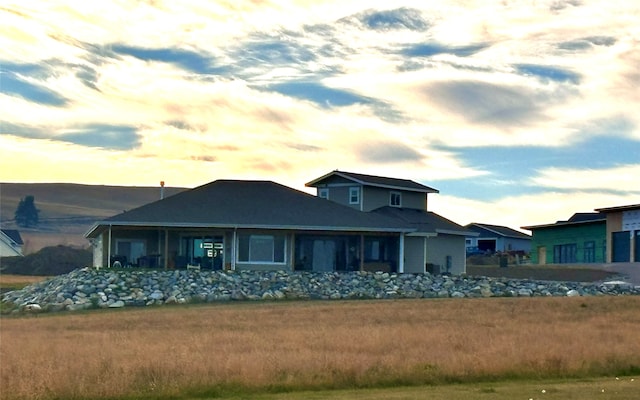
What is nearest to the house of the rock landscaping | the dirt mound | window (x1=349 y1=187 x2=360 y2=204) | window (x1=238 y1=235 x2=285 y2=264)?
window (x1=238 y1=235 x2=285 y2=264)

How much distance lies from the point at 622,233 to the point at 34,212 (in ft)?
401

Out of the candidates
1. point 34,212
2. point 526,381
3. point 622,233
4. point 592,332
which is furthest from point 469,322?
point 34,212

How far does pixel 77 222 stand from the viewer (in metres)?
174

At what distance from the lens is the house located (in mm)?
53594

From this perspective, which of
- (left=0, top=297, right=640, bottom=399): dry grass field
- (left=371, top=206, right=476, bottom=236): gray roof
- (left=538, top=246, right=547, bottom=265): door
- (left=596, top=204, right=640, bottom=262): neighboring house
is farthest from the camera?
(left=538, top=246, right=547, bottom=265): door

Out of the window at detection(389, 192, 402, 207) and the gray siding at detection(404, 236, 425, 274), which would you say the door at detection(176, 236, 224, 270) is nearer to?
the gray siding at detection(404, 236, 425, 274)

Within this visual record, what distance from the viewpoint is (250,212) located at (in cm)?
5516

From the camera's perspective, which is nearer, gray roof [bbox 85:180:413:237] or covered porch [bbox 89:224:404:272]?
gray roof [bbox 85:180:413:237]

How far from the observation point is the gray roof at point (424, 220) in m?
59.6

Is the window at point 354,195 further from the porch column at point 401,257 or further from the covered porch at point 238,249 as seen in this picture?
the porch column at point 401,257

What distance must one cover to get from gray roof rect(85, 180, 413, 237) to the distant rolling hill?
319 feet

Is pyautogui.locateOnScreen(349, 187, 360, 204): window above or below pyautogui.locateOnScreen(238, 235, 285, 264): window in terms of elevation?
above

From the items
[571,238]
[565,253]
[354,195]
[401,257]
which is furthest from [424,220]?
[565,253]

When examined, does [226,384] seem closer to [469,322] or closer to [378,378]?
[378,378]
